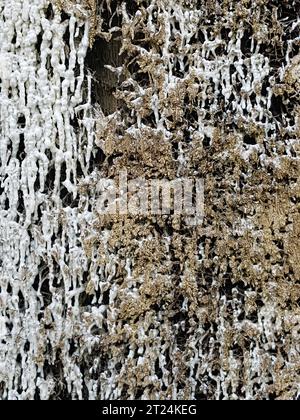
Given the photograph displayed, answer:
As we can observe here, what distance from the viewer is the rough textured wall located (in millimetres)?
910

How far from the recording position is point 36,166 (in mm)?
908

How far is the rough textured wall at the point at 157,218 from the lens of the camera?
0.91 meters

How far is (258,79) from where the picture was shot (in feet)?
3.05

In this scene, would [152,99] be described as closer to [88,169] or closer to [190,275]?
[88,169]

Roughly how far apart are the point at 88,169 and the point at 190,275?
0.26m

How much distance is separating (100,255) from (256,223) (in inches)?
11.2

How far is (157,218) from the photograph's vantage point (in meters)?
0.92
